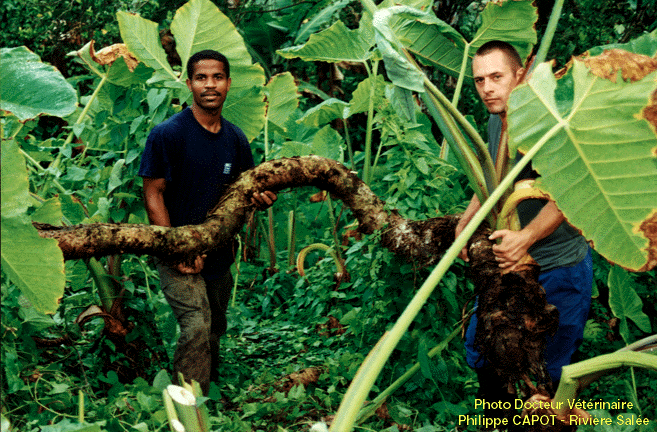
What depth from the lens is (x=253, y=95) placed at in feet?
10.0

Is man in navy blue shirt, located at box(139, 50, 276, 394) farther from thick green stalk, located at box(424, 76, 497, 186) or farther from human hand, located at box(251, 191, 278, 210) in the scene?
thick green stalk, located at box(424, 76, 497, 186)

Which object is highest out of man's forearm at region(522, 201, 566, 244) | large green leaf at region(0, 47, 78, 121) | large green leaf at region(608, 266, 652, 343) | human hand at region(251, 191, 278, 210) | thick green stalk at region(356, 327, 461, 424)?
large green leaf at region(0, 47, 78, 121)

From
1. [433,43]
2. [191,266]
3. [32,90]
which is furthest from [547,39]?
[32,90]

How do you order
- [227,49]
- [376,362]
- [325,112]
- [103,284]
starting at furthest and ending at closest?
[325,112] < [227,49] < [103,284] < [376,362]

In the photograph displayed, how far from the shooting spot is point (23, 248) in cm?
150

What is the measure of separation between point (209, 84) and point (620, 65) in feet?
5.37

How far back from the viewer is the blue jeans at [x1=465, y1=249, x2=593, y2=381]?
2.10m

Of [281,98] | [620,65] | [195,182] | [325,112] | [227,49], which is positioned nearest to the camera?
[620,65]

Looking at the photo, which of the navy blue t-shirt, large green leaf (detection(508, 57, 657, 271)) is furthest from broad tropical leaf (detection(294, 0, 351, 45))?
large green leaf (detection(508, 57, 657, 271))

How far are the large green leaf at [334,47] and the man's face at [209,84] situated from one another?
0.46 metres

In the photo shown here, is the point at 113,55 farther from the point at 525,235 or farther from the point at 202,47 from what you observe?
the point at 525,235

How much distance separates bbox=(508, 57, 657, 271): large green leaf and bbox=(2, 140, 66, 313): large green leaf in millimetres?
1270

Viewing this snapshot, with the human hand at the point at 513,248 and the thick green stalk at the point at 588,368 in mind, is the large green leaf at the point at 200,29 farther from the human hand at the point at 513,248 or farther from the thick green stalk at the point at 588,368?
the thick green stalk at the point at 588,368

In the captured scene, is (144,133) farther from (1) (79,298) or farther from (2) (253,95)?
(1) (79,298)
